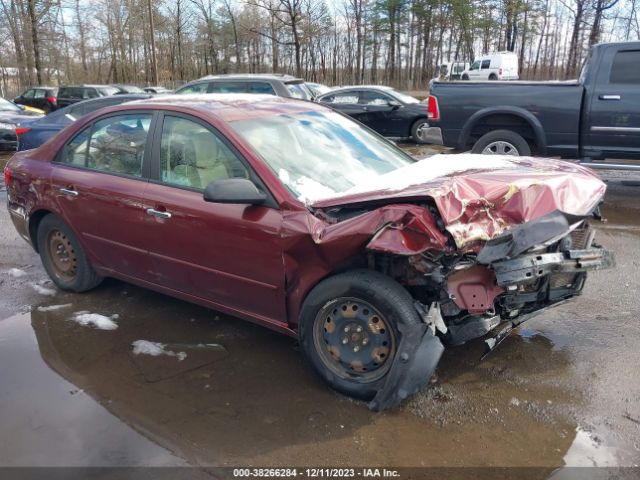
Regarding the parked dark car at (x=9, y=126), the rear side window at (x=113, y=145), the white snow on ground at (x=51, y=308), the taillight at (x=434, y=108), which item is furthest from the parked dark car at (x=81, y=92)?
the white snow on ground at (x=51, y=308)

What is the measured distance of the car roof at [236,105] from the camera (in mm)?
3691

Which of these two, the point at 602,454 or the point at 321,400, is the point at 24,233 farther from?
the point at 602,454

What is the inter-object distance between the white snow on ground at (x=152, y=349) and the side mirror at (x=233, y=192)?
1.16 meters

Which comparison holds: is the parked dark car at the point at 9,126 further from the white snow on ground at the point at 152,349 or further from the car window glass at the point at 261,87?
the white snow on ground at the point at 152,349

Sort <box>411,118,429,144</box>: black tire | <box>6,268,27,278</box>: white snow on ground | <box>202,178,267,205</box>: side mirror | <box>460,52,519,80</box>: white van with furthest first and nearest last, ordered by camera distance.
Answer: <box>460,52,519,80</box>: white van → <box>411,118,429,144</box>: black tire → <box>6,268,27,278</box>: white snow on ground → <box>202,178,267,205</box>: side mirror

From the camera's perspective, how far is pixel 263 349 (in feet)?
12.2

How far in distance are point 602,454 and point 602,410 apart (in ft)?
1.30

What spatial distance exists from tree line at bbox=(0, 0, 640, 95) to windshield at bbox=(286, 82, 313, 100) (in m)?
28.7

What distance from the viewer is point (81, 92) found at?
871 inches

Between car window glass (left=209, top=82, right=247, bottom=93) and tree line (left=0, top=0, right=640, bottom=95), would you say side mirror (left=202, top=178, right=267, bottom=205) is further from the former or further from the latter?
tree line (left=0, top=0, right=640, bottom=95)

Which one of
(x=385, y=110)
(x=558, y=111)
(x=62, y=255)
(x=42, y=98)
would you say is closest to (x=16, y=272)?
(x=62, y=255)

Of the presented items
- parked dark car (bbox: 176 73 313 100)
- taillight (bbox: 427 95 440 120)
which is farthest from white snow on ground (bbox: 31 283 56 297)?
parked dark car (bbox: 176 73 313 100)

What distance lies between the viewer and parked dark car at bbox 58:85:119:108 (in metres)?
21.8

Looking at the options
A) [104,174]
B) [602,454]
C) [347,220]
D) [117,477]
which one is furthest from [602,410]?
[104,174]
